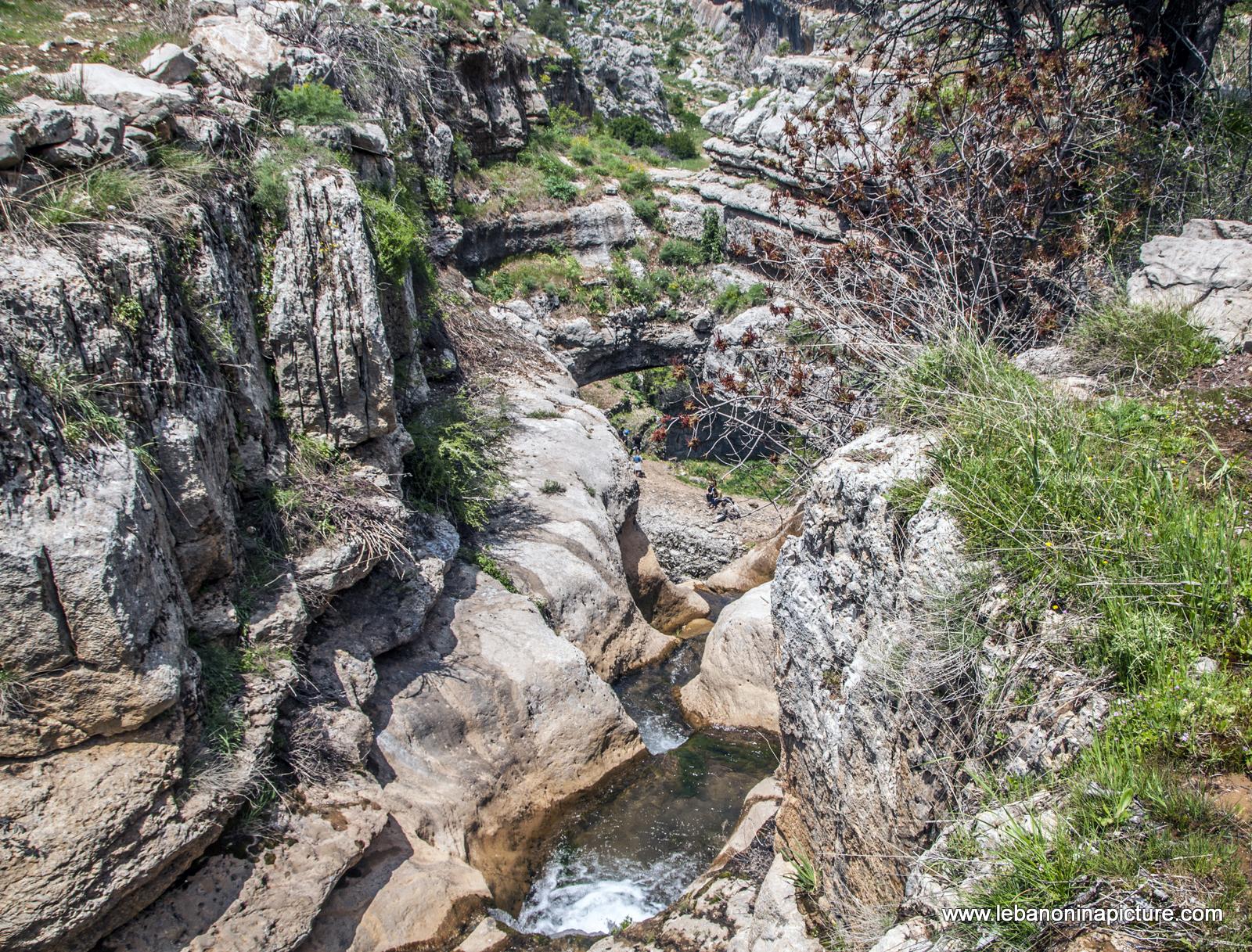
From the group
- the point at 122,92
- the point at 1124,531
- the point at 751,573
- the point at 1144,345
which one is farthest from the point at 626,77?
the point at 1124,531

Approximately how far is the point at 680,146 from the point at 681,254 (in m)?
10.9

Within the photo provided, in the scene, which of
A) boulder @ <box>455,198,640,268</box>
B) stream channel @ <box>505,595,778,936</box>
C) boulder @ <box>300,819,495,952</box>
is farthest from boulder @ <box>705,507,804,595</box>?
boulder @ <box>455,198,640,268</box>

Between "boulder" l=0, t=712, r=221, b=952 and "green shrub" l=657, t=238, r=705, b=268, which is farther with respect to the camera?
"green shrub" l=657, t=238, r=705, b=268

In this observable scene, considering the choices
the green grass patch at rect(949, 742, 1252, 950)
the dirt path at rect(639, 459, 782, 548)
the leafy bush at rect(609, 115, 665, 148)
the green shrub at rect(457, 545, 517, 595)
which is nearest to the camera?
the green grass patch at rect(949, 742, 1252, 950)

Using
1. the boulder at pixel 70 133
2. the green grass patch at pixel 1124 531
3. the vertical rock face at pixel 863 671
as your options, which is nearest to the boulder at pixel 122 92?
the boulder at pixel 70 133

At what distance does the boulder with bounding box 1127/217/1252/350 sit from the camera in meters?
5.41

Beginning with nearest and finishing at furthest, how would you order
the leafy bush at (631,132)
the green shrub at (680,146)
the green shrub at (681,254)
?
1. the green shrub at (681,254)
2. the leafy bush at (631,132)
3. the green shrub at (680,146)

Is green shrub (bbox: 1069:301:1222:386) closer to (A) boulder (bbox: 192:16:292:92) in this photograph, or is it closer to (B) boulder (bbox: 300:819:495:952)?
(B) boulder (bbox: 300:819:495:952)

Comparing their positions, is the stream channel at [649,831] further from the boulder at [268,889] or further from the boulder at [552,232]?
the boulder at [552,232]

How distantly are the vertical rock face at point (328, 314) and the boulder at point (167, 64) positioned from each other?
Result: 141cm

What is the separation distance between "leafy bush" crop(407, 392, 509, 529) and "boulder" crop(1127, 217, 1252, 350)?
805 cm

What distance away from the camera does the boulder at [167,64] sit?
764 cm

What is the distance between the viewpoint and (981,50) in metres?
8.30

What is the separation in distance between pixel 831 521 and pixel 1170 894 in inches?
121
